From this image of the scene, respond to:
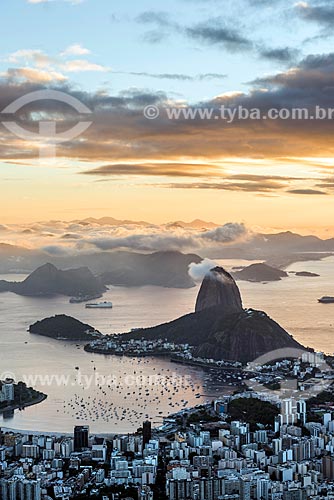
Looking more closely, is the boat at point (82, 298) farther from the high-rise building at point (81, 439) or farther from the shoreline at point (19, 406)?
the high-rise building at point (81, 439)

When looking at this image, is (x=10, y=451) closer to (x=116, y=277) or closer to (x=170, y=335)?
A: (x=170, y=335)

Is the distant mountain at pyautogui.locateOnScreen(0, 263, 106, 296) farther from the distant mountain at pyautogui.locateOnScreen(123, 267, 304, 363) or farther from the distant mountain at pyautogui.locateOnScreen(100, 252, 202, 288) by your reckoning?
the distant mountain at pyautogui.locateOnScreen(123, 267, 304, 363)

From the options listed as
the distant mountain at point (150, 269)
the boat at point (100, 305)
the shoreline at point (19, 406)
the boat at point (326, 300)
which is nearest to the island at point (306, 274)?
the distant mountain at point (150, 269)

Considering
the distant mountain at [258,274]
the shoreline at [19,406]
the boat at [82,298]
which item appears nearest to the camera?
the shoreline at [19,406]

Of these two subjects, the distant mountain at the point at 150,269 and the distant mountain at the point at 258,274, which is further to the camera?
the distant mountain at the point at 150,269

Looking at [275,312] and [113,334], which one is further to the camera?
[275,312]

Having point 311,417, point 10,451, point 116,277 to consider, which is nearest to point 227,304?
point 311,417

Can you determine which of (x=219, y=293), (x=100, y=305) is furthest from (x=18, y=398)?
(x=100, y=305)
